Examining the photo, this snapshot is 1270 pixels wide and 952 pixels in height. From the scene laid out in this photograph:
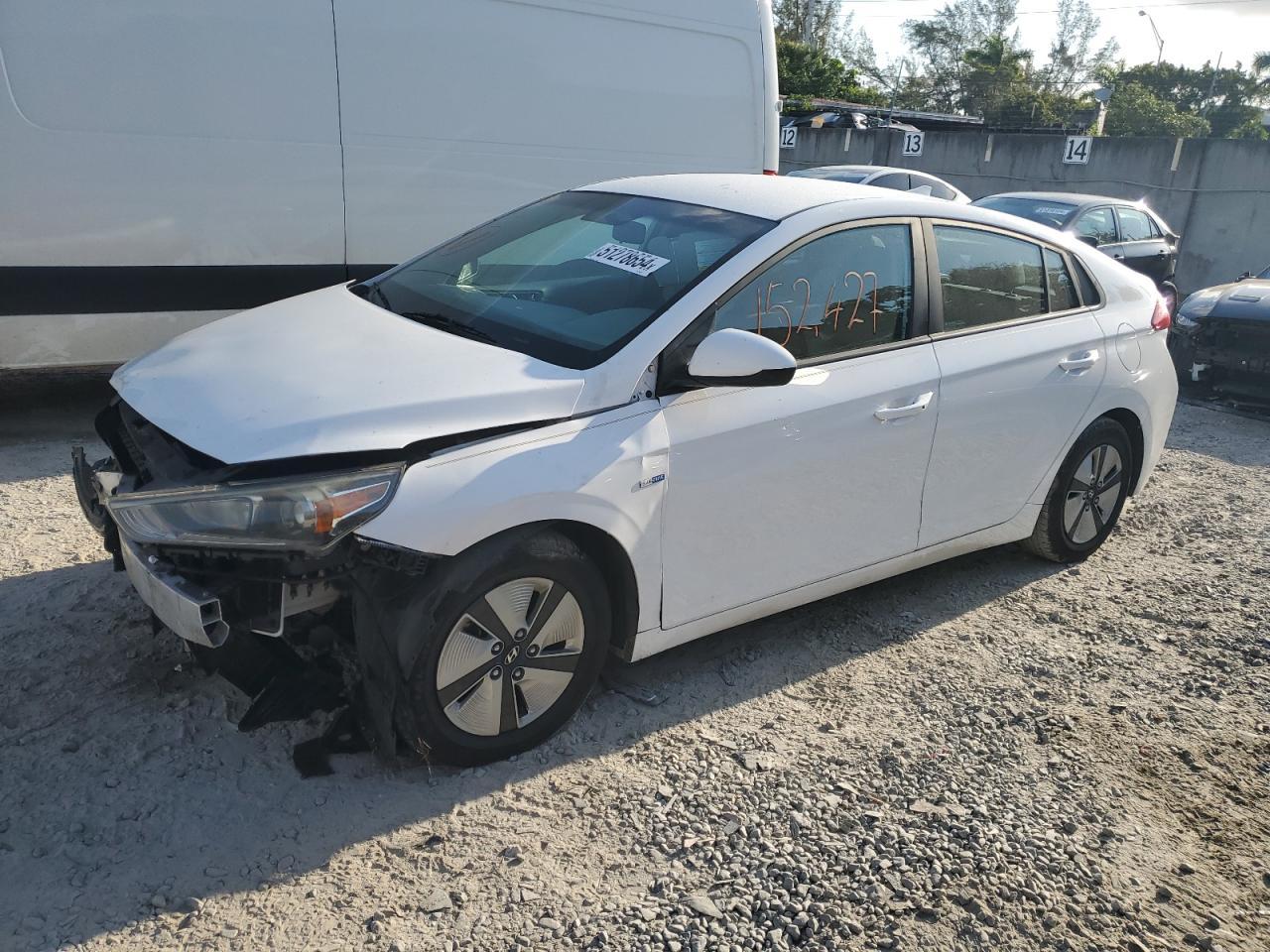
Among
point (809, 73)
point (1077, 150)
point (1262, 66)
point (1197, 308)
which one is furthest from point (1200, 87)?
point (1197, 308)

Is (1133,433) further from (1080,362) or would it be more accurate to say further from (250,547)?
(250,547)

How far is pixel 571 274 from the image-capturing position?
12.0 ft

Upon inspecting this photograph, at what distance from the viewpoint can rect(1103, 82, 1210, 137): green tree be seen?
3209cm

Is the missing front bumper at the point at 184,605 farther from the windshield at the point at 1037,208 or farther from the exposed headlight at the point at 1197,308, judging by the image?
the windshield at the point at 1037,208

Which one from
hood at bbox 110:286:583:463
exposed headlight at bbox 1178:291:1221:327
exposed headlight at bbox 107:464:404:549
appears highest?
hood at bbox 110:286:583:463

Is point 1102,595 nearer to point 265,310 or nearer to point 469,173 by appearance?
point 265,310

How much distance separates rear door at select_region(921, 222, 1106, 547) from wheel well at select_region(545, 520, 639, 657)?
1.37 m

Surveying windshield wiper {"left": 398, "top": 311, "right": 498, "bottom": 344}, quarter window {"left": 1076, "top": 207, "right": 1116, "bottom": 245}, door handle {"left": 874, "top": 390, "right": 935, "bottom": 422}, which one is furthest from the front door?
quarter window {"left": 1076, "top": 207, "right": 1116, "bottom": 245}

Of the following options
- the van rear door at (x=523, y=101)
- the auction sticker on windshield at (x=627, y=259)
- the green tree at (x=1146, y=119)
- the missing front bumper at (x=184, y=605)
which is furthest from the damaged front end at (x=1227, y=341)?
the green tree at (x=1146, y=119)

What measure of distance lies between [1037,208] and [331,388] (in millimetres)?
10111

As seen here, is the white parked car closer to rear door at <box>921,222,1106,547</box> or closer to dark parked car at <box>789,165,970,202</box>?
rear door at <box>921,222,1106,547</box>

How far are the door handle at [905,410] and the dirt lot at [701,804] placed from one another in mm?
923

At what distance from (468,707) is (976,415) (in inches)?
88.3

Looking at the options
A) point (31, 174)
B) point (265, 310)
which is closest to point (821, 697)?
point (265, 310)
